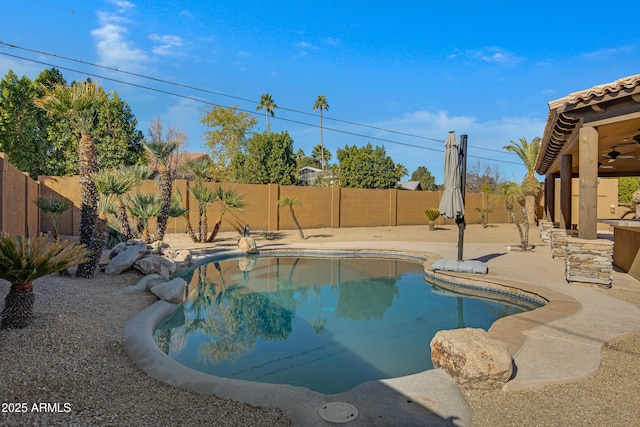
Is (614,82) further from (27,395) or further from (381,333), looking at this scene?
(27,395)

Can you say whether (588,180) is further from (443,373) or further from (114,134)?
(114,134)

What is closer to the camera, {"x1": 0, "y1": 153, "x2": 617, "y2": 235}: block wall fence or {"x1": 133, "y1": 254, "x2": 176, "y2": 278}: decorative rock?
{"x1": 133, "y1": 254, "x2": 176, "y2": 278}: decorative rock

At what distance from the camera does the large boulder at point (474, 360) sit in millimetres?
2947

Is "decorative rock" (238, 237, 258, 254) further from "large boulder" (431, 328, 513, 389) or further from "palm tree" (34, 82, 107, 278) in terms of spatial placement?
"large boulder" (431, 328, 513, 389)

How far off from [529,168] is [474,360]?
70.2 ft

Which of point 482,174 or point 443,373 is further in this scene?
point 482,174

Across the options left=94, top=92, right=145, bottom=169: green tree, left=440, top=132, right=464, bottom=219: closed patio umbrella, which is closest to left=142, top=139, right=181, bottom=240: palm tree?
left=440, top=132, right=464, bottom=219: closed patio umbrella

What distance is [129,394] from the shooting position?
2865 millimetres

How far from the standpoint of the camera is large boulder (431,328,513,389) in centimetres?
295

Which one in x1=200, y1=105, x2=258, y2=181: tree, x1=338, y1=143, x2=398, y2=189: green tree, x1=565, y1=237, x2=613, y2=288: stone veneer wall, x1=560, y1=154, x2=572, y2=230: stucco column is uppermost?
x1=200, y1=105, x2=258, y2=181: tree

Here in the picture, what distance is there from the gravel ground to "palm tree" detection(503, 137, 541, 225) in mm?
18410

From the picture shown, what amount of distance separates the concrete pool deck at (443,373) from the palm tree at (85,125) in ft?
7.23

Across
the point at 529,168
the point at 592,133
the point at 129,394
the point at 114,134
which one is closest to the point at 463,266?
the point at 592,133

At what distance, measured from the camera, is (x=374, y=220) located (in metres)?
19.7
